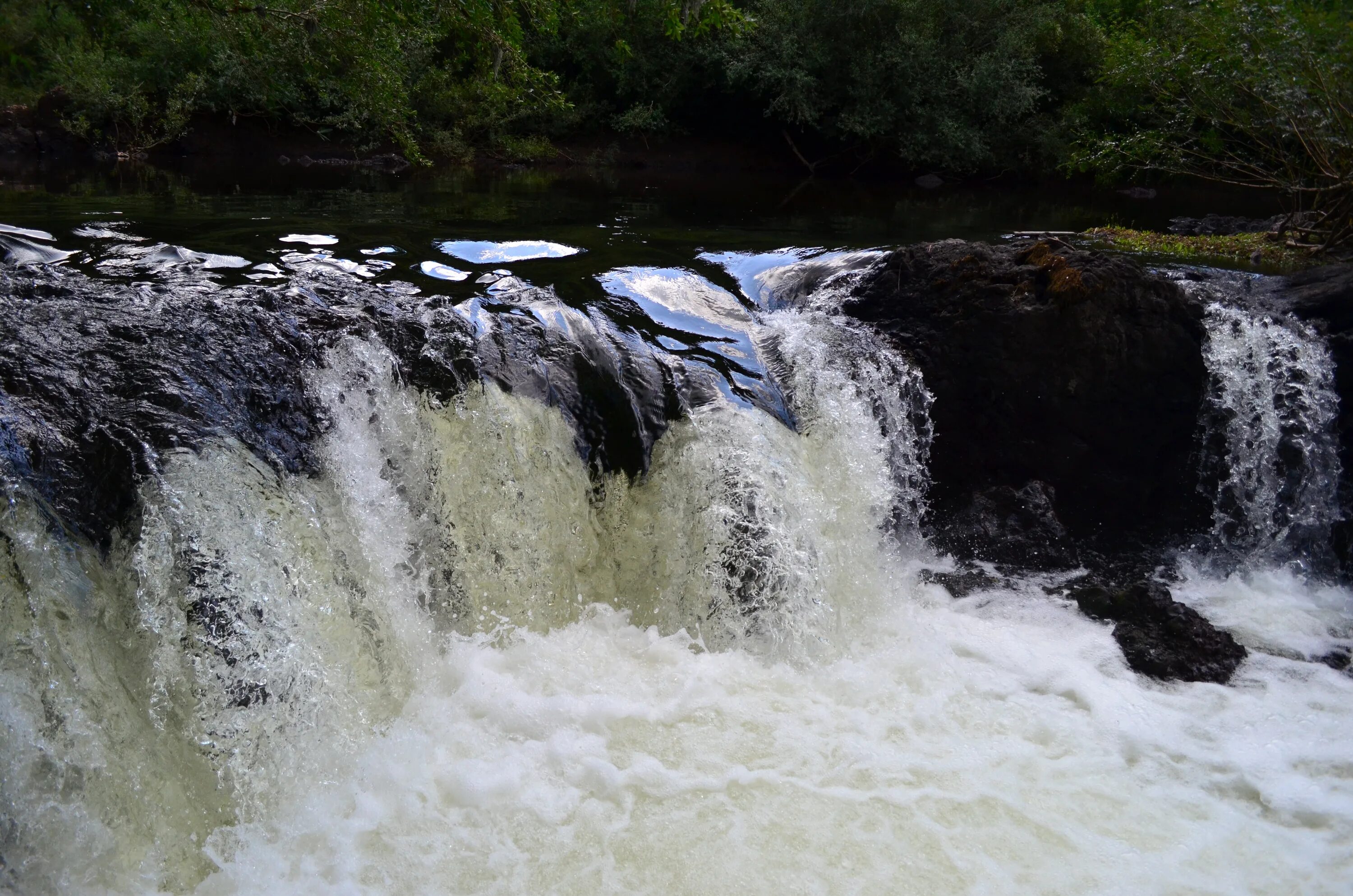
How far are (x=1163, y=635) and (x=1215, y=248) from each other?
4958 millimetres

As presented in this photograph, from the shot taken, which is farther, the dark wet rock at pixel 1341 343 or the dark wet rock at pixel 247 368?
the dark wet rock at pixel 1341 343

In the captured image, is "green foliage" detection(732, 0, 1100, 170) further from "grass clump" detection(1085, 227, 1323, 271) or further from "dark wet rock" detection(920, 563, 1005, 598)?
"dark wet rock" detection(920, 563, 1005, 598)

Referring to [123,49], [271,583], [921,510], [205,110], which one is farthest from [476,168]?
[271,583]

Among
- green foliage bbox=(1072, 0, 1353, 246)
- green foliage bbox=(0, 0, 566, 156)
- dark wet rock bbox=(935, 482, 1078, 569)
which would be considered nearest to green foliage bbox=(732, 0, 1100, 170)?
green foliage bbox=(0, 0, 566, 156)

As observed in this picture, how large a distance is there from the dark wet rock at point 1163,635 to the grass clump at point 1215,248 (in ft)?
11.3

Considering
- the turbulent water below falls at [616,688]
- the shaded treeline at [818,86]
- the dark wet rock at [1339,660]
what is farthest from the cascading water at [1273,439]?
the shaded treeline at [818,86]

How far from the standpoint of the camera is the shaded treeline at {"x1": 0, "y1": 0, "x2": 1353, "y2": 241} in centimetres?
924

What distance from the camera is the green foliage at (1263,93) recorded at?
7.74 m

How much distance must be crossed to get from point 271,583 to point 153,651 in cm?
46

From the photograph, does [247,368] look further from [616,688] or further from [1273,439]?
[1273,439]

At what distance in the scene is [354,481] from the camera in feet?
13.7

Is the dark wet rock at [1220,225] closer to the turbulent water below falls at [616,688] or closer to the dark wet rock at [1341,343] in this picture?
the dark wet rock at [1341,343]

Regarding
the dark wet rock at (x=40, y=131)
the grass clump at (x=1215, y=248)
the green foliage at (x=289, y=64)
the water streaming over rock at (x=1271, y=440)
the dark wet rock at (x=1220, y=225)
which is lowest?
the water streaming over rock at (x=1271, y=440)

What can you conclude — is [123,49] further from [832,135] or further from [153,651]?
[153,651]
